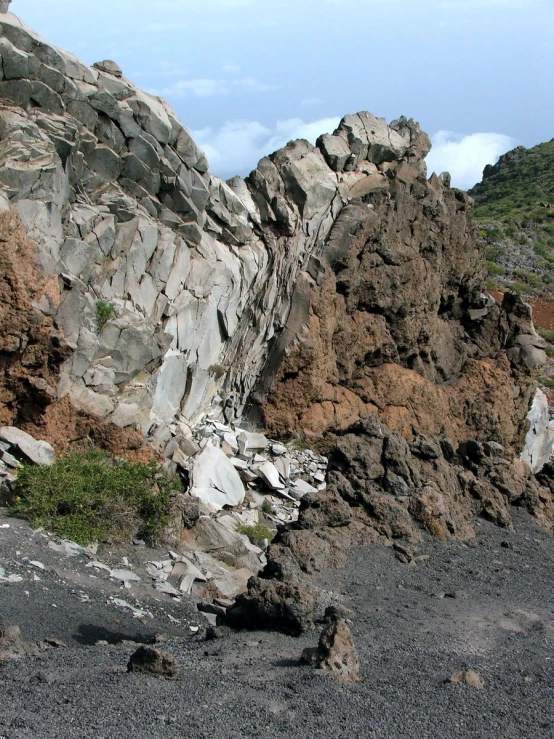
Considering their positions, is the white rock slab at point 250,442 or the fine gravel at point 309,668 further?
the white rock slab at point 250,442

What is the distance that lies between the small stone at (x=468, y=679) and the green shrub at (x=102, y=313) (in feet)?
32.9

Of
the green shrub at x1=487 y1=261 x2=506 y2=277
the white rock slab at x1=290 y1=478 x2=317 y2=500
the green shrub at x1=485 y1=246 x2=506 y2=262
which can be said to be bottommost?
the white rock slab at x1=290 y1=478 x2=317 y2=500

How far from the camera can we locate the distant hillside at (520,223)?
50.3 m

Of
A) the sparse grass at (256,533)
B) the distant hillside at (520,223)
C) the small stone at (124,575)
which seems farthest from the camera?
the distant hillside at (520,223)

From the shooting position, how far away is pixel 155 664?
7.73m

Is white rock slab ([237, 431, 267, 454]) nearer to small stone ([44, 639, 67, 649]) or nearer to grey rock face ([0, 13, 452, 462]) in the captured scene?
grey rock face ([0, 13, 452, 462])

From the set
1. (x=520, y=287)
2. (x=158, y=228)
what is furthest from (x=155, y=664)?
(x=520, y=287)

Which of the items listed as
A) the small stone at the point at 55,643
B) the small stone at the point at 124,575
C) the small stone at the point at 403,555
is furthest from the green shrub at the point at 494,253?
the small stone at the point at 55,643

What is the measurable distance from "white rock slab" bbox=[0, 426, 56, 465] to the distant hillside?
36.5 metres

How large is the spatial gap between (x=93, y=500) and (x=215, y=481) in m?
3.74

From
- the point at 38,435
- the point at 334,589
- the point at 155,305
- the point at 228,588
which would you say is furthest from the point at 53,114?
the point at 334,589

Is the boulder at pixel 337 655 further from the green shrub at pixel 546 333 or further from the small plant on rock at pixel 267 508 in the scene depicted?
the green shrub at pixel 546 333

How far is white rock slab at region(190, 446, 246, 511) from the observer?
16.1m

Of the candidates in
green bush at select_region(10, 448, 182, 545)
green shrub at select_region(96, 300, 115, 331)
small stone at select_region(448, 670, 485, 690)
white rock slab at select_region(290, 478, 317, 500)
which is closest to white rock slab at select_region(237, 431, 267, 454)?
white rock slab at select_region(290, 478, 317, 500)
